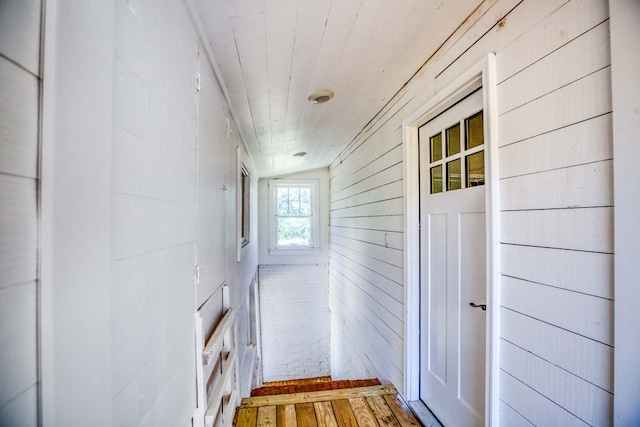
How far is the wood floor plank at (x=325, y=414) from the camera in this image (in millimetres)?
1884

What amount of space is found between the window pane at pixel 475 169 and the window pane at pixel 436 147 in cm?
30

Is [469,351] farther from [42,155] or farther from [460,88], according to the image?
[42,155]

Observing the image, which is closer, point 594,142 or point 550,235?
point 594,142

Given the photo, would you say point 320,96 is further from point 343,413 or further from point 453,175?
point 343,413

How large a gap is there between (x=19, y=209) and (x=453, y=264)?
177 cm

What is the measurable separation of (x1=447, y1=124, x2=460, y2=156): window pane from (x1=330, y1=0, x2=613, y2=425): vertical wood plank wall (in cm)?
26

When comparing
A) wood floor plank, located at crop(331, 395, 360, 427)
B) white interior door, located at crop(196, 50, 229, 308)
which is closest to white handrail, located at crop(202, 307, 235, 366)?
white interior door, located at crop(196, 50, 229, 308)

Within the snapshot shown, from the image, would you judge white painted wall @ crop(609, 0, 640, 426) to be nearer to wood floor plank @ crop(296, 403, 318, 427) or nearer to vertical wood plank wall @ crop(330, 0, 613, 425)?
vertical wood plank wall @ crop(330, 0, 613, 425)

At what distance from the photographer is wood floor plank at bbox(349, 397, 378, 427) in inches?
73.9

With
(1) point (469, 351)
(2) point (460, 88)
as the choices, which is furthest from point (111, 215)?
(1) point (469, 351)

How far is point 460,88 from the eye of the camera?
144 centimetres

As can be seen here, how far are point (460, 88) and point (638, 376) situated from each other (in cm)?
128

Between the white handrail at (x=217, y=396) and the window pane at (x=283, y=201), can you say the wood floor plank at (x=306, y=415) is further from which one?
the window pane at (x=283, y=201)

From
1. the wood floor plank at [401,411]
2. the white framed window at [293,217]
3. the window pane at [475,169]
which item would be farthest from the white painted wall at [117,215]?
the white framed window at [293,217]
